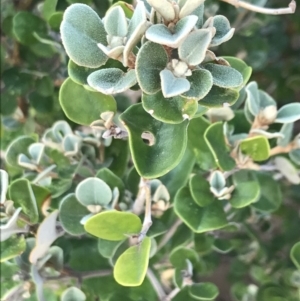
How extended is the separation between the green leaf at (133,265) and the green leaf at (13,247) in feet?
0.43

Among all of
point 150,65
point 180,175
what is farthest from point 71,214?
point 150,65

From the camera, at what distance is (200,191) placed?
0.59 m

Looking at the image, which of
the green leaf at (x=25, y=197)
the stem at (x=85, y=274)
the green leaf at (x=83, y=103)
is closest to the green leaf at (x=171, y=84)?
the green leaf at (x=83, y=103)

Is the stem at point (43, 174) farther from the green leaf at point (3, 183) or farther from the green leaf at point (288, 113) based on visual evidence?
the green leaf at point (288, 113)

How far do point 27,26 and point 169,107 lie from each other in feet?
1.18

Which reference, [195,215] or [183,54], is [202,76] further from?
[195,215]

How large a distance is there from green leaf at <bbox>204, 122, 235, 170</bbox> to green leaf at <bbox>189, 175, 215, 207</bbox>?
0.03 meters

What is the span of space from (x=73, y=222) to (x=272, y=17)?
1.78 ft

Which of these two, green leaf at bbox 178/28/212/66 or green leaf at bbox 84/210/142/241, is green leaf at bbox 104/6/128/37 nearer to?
green leaf at bbox 178/28/212/66

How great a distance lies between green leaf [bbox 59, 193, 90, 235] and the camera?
0.58 metres

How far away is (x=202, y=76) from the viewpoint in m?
0.41

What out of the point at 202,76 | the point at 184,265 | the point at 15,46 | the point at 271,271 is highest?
the point at 202,76

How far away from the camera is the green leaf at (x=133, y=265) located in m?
0.49

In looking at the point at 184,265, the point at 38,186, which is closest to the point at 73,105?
the point at 38,186
